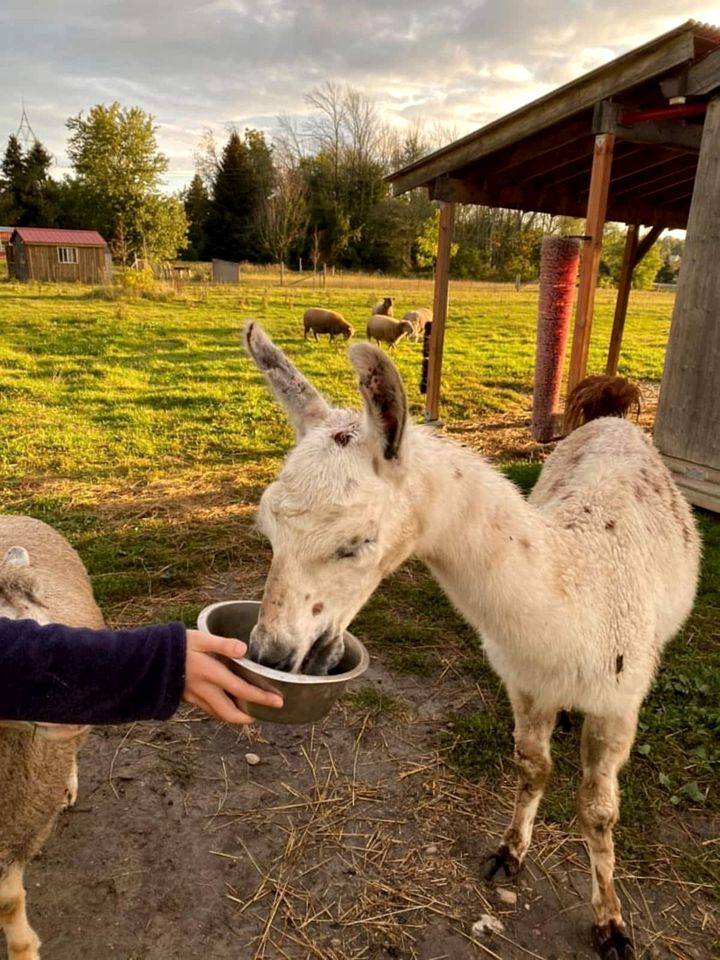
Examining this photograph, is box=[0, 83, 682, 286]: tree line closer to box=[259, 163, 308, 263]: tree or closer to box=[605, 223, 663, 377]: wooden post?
box=[259, 163, 308, 263]: tree

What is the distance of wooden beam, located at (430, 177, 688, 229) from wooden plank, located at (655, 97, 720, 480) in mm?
2860

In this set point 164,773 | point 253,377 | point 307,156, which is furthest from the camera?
point 307,156

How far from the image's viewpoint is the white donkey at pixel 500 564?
5.82 ft

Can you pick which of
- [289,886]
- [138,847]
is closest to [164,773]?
[138,847]

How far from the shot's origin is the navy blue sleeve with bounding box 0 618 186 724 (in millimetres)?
1247

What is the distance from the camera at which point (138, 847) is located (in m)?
2.63

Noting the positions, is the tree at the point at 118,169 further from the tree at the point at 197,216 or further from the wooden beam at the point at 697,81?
the wooden beam at the point at 697,81

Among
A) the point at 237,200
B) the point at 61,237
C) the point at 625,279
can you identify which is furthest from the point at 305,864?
the point at 237,200

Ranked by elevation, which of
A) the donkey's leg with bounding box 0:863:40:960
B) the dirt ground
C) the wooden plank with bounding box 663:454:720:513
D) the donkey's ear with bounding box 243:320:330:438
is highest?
the donkey's ear with bounding box 243:320:330:438

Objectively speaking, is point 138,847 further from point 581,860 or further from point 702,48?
point 702,48

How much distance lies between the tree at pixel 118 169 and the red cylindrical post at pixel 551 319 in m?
39.7

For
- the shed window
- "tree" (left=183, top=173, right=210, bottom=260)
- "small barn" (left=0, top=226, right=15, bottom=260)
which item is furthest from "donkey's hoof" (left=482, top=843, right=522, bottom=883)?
"tree" (left=183, top=173, right=210, bottom=260)

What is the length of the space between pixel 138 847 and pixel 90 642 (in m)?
1.83

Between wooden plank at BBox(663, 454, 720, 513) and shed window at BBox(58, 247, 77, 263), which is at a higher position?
shed window at BBox(58, 247, 77, 263)
